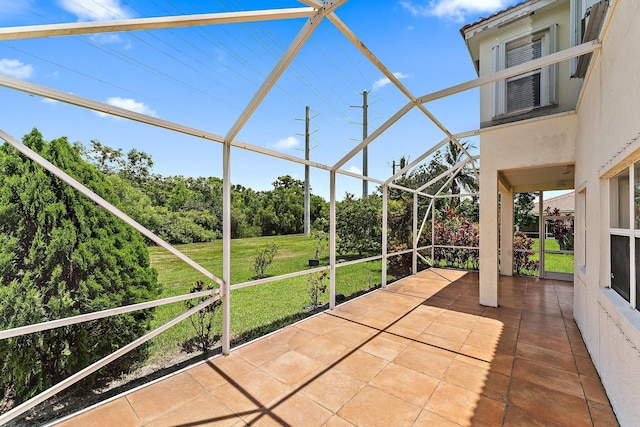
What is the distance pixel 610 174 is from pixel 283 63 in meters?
3.28

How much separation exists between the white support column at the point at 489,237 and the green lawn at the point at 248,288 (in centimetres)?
261

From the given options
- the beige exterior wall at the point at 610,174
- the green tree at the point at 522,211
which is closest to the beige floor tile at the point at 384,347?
the beige exterior wall at the point at 610,174

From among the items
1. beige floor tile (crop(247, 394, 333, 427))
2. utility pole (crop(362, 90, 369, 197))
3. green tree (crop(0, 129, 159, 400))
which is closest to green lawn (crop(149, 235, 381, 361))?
green tree (crop(0, 129, 159, 400))

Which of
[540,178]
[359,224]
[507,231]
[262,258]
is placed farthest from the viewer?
[359,224]

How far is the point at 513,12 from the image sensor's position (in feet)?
16.9

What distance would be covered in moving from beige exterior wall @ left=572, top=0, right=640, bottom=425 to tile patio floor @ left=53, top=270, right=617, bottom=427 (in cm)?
36

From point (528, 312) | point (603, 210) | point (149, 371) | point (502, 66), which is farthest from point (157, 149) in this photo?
point (528, 312)

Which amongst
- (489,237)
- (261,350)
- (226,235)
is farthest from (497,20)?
(261,350)

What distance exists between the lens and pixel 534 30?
498 cm

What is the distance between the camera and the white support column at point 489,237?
16.7 feet

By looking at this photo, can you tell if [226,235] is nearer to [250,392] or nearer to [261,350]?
[261,350]

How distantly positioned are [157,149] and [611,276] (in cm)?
567

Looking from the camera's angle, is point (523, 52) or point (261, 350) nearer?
point (261, 350)

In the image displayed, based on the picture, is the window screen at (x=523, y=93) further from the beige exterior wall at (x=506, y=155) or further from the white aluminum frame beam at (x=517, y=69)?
the white aluminum frame beam at (x=517, y=69)
